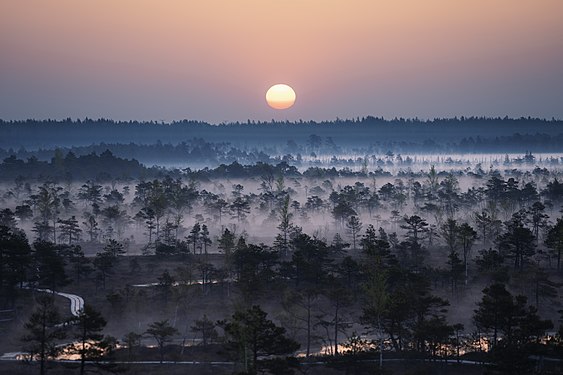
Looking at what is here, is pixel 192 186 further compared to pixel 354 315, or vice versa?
pixel 192 186

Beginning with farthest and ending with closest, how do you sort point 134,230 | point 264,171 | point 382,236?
1. point 264,171
2. point 134,230
3. point 382,236

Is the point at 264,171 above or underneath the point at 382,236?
above

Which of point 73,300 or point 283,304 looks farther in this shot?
point 73,300

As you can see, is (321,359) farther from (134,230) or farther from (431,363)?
(134,230)

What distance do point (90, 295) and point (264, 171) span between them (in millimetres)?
107637

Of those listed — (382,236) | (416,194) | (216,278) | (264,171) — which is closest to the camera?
(216,278)

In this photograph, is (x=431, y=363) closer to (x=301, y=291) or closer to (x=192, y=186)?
(x=301, y=291)

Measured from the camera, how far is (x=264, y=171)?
176 m

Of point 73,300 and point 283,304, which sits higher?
point 283,304

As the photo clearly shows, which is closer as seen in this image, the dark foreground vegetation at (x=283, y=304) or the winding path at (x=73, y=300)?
the dark foreground vegetation at (x=283, y=304)

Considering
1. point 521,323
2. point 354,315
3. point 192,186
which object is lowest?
point 354,315

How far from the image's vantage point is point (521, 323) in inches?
1725

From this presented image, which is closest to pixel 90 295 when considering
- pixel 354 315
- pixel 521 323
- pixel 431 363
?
pixel 354 315

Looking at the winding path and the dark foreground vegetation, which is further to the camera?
the winding path
